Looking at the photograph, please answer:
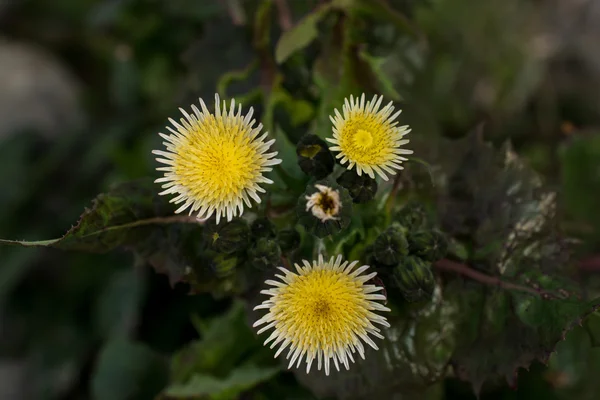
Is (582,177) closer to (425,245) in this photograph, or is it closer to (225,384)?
(425,245)

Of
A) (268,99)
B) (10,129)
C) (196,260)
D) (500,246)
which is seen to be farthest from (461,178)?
(10,129)

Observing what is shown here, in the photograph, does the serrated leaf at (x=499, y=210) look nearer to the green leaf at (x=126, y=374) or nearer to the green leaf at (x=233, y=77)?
the green leaf at (x=233, y=77)

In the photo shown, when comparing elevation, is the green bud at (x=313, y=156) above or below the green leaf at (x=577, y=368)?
above

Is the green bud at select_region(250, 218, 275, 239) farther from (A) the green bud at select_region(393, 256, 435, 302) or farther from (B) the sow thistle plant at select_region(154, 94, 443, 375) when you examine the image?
(A) the green bud at select_region(393, 256, 435, 302)

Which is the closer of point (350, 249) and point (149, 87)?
point (350, 249)

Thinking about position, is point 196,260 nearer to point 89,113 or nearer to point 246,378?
point 246,378

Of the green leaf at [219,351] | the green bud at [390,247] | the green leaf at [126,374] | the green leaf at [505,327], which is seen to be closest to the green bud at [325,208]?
the green bud at [390,247]
